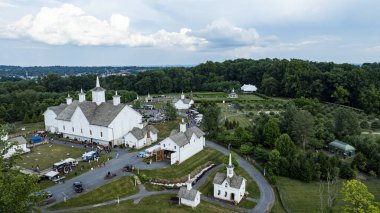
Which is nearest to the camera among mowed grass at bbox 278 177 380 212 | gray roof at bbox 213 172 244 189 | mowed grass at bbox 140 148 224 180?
mowed grass at bbox 278 177 380 212

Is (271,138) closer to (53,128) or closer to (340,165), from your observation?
(340,165)

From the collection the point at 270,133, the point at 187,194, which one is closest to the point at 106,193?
the point at 187,194

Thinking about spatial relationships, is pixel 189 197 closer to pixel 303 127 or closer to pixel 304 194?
pixel 304 194

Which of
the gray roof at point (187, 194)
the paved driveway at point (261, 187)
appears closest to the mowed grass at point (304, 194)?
the paved driveway at point (261, 187)

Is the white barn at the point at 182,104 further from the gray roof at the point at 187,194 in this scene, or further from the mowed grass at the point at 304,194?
the gray roof at the point at 187,194

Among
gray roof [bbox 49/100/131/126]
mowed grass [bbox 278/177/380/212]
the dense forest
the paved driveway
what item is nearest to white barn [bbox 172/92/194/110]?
the dense forest

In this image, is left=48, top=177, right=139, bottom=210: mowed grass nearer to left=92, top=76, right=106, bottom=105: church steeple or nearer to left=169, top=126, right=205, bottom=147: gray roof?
left=169, top=126, right=205, bottom=147: gray roof
